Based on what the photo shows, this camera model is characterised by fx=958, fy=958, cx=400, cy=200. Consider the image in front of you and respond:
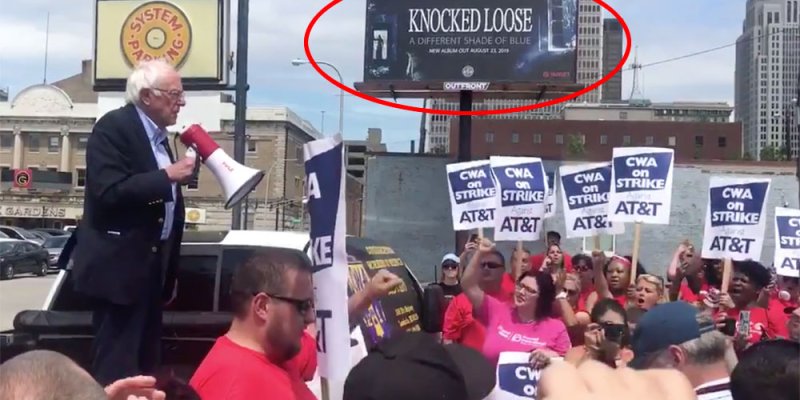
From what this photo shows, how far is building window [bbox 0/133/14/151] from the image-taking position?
240 ft

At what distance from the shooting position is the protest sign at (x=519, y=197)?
9508 mm

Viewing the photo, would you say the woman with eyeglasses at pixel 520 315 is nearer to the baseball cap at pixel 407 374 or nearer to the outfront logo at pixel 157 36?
the baseball cap at pixel 407 374

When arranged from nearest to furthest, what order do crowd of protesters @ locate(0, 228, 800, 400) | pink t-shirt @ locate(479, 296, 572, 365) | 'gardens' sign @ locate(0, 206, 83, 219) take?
Answer: crowd of protesters @ locate(0, 228, 800, 400)
pink t-shirt @ locate(479, 296, 572, 365)
'gardens' sign @ locate(0, 206, 83, 219)

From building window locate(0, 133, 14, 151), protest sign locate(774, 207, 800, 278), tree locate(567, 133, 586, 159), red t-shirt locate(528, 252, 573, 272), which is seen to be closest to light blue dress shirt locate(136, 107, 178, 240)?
red t-shirt locate(528, 252, 573, 272)

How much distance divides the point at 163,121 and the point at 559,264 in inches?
207

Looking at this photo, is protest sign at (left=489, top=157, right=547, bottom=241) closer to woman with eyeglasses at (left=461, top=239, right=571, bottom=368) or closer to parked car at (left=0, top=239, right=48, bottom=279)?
woman with eyeglasses at (left=461, top=239, right=571, bottom=368)

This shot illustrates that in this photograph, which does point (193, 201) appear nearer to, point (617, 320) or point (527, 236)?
point (527, 236)

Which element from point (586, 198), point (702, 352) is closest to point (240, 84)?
point (586, 198)

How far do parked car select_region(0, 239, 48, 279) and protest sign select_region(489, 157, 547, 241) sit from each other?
21690 mm

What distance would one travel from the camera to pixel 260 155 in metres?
66.4

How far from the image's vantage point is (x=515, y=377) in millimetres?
5180

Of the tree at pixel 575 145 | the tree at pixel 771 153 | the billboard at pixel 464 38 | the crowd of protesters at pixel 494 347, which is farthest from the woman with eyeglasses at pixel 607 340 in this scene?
the tree at pixel 771 153

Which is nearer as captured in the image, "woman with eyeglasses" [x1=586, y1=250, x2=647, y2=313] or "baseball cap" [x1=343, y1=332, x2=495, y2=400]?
"baseball cap" [x1=343, y1=332, x2=495, y2=400]

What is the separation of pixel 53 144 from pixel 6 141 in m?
3.79
